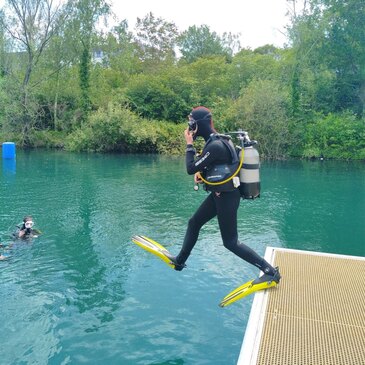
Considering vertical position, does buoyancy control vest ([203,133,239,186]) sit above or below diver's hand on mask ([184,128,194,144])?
below

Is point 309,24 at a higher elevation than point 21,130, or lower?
higher

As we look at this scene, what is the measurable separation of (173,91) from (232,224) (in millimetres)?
37841

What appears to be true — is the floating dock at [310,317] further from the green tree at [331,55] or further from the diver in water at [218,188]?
the green tree at [331,55]

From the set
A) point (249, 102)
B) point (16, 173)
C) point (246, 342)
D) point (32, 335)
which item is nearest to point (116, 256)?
point (32, 335)

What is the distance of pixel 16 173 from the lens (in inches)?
920

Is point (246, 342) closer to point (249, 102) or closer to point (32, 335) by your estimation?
point (32, 335)

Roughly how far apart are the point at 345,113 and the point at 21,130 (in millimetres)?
30070

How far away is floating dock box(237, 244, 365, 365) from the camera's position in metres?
3.84

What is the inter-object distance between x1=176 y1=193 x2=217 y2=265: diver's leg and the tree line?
1165 inches

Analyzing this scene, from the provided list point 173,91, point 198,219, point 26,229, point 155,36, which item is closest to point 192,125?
point 198,219

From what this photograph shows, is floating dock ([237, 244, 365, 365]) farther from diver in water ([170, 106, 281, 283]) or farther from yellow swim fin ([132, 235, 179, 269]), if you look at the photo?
yellow swim fin ([132, 235, 179, 269])

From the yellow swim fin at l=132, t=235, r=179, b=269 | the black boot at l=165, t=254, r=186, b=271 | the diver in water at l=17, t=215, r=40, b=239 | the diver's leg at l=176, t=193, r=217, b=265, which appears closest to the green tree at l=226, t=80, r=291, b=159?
the diver in water at l=17, t=215, r=40, b=239

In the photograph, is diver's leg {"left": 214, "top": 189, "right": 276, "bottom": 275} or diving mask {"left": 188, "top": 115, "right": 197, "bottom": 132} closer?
diver's leg {"left": 214, "top": 189, "right": 276, "bottom": 275}

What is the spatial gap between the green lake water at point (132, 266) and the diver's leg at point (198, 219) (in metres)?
1.27
